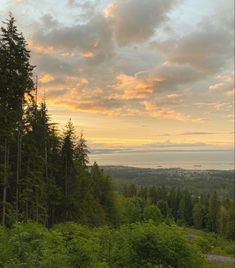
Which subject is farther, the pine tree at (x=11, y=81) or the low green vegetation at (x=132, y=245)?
the pine tree at (x=11, y=81)

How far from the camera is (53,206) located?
44.8m

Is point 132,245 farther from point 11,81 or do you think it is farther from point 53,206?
point 53,206

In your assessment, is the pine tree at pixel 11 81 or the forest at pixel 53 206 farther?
the pine tree at pixel 11 81

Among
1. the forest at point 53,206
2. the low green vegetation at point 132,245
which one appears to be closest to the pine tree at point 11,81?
the forest at point 53,206

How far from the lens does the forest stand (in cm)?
1218

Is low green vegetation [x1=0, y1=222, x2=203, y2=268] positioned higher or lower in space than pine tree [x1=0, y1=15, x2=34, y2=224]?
lower

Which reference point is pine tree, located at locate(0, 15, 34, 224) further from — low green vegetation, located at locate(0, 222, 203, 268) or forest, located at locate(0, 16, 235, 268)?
low green vegetation, located at locate(0, 222, 203, 268)

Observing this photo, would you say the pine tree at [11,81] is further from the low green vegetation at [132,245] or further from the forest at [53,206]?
the low green vegetation at [132,245]

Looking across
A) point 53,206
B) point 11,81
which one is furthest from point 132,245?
point 53,206

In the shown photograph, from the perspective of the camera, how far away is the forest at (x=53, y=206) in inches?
480

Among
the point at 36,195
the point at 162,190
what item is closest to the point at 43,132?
the point at 36,195

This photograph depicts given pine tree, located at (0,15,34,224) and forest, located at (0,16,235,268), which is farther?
pine tree, located at (0,15,34,224)

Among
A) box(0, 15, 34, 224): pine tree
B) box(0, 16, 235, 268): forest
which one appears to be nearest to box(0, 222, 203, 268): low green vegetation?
box(0, 16, 235, 268): forest

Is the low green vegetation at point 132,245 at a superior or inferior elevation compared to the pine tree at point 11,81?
inferior
